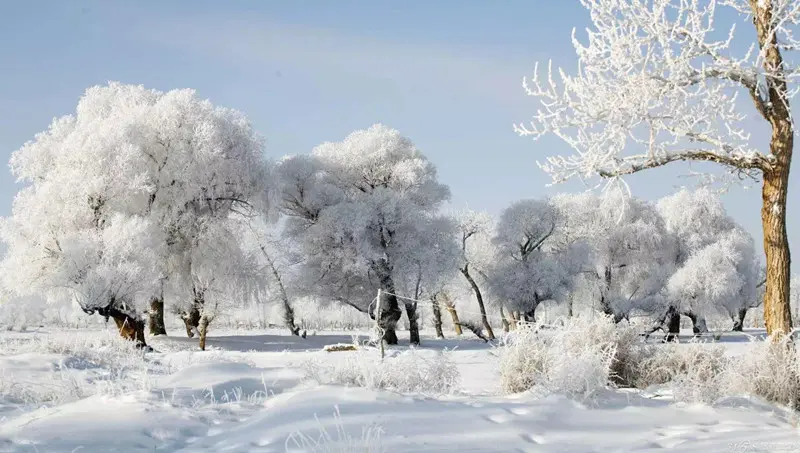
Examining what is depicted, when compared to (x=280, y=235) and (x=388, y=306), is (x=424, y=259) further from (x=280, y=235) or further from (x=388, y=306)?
(x=280, y=235)

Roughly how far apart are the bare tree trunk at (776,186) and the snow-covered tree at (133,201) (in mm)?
18831

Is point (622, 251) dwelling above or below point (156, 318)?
above

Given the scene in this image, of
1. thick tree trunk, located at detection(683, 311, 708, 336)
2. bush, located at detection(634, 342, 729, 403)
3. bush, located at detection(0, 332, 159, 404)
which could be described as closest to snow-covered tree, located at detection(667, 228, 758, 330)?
thick tree trunk, located at detection(683, 311, 708, 336)

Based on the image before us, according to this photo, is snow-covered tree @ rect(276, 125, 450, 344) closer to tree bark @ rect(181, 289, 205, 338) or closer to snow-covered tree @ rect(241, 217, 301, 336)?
snow-covered tree @ rect(241, 217, 301, 336)

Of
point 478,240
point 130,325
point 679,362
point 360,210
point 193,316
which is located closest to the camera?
point 679,362

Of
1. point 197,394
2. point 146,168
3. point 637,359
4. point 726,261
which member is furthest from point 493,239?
point 197,394

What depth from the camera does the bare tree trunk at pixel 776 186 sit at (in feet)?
31.9

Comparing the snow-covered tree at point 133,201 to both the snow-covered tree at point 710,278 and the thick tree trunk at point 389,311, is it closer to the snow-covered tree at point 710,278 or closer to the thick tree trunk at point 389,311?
the thick tree trunk at point 389,311

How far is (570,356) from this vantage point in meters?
8.00

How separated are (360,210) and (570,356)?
2321 cm

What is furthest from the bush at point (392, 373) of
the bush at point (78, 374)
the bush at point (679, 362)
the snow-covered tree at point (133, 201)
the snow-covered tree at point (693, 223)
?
the snow-covered tree at point (693, 223)

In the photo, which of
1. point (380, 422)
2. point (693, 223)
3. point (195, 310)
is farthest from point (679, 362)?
point (693, 223)

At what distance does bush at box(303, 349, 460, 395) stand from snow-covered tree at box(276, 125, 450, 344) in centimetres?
2216

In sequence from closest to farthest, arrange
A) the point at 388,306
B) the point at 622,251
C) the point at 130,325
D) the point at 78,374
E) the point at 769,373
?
the point at 769,373 → the point at 78,374 → the point at 130,325 → the point at 388,306 → the point at 622,251
